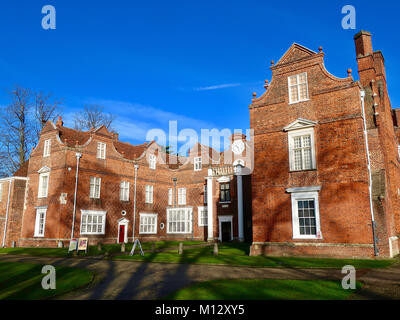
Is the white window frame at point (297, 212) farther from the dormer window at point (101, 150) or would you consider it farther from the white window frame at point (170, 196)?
the white window frame at point (170, 196)

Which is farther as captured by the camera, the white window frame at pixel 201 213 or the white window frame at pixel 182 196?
the white window frame at pixel 182 196

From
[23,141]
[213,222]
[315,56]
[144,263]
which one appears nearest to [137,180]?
[213,222]

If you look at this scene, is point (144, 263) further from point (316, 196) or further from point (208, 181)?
point (208, 181)

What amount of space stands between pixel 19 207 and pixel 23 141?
11.0 meters

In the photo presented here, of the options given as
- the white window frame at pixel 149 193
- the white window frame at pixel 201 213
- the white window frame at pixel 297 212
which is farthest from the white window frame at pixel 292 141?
the white window frame at pixel 149 193

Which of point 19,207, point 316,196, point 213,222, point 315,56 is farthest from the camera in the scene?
point 213,222

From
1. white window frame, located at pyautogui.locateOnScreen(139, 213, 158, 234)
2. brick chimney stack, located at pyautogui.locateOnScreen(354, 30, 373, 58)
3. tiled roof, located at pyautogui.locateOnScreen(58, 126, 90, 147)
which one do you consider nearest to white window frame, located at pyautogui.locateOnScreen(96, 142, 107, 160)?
tiled roof, located at pyautogui.locateOnScreen(58, 126, 90, 147)

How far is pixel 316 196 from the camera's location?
17.7 metres

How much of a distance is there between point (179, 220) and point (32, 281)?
25953 millimetres

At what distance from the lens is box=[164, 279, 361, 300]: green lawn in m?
8.02

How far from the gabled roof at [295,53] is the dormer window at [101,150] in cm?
1930

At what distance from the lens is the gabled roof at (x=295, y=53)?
19.3 m

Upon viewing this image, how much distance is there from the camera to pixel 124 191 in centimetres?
3344

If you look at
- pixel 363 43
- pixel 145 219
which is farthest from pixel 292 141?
pixel 145 219
